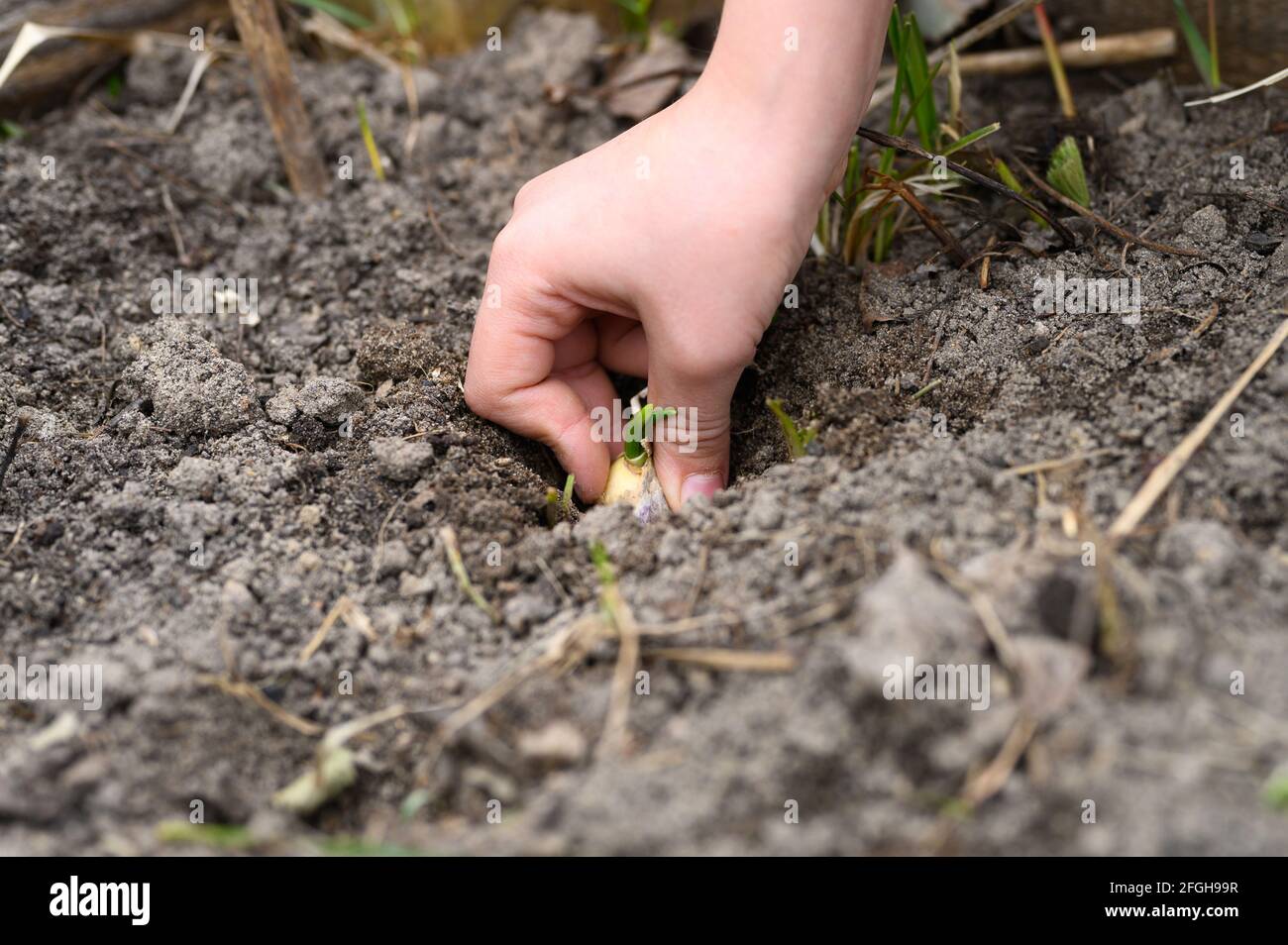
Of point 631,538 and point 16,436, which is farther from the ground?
point 16,436

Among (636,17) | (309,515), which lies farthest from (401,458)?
(636,17)

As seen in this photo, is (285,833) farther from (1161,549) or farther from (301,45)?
(301,45)

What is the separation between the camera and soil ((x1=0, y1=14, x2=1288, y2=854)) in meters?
0.88

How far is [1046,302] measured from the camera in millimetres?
1418

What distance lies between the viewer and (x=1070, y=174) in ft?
5.01

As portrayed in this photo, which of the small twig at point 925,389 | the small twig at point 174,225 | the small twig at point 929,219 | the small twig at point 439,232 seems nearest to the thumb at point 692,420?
the small twig at point 925,389

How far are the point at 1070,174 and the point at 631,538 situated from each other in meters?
0.88

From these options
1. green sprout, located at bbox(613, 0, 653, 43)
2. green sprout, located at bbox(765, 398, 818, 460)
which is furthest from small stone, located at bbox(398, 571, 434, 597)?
green sprout, located at bbox(613, 0, 653, 43)

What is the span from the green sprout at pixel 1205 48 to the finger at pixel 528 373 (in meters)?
1.14

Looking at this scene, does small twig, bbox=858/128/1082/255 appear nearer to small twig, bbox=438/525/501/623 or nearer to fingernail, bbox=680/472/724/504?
fingernail, bbox=680/472/724/504

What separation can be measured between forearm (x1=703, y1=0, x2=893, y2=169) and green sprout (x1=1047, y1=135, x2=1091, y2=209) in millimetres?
→ 463

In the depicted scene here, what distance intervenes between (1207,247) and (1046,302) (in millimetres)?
226

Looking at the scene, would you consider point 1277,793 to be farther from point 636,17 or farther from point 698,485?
point 636,17
